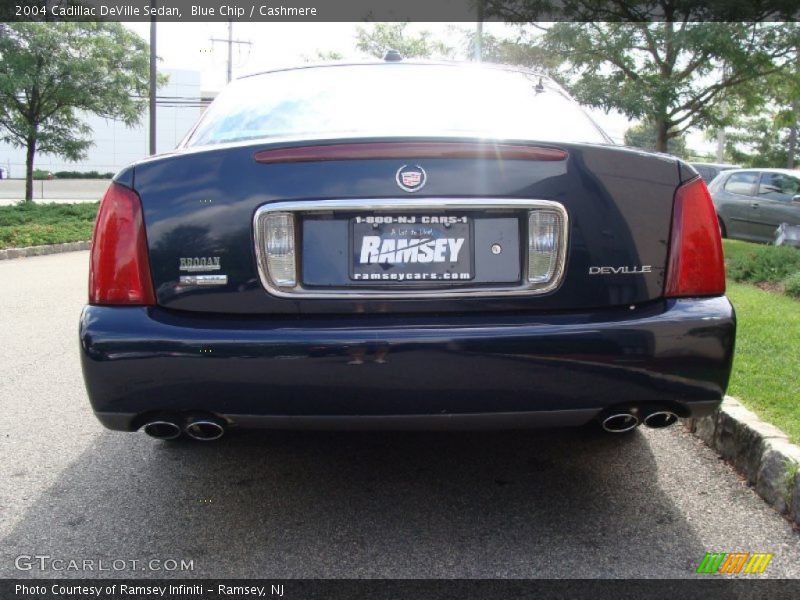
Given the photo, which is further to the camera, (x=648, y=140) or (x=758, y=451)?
(x=648, y=140)

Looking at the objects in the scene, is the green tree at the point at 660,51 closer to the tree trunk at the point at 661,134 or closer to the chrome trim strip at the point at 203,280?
the tree trunk at the point at 661,134

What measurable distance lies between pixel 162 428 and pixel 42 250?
40.9 feet

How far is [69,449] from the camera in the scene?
354 centimetres

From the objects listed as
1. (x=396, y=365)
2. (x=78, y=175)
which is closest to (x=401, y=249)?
(x=396, y=365)

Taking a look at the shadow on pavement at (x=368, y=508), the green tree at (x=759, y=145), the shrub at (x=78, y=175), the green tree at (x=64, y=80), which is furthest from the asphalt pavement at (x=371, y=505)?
the shrub at (x=78, y=175)

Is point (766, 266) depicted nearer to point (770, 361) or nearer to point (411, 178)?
point (770, 361)

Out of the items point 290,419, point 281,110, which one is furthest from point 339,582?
point 281,110

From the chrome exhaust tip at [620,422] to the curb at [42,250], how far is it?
39.8 feet

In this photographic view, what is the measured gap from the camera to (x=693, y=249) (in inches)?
98.3

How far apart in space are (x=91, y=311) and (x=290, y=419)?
27.5 inches

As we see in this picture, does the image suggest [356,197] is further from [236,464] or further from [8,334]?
[8,334]

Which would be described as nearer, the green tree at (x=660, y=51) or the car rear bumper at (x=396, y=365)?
the car rear bumper at (x=396, y=365)
